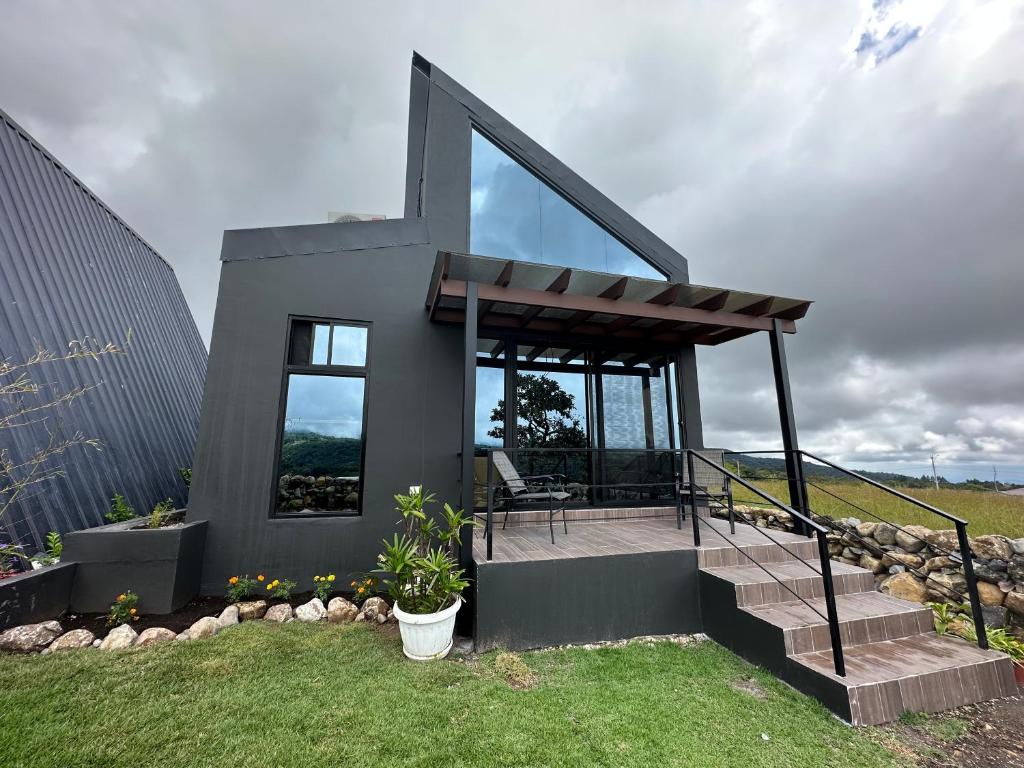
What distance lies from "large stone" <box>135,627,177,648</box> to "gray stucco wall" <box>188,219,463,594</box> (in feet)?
2.84

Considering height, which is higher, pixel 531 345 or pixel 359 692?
pixel 531 345

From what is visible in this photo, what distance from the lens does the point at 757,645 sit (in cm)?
291

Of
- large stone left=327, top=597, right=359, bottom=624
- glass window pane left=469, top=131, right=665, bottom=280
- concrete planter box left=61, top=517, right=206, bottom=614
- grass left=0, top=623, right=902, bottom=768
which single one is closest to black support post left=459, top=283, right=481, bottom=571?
grass left=0, top=623, right=902, bottom=768

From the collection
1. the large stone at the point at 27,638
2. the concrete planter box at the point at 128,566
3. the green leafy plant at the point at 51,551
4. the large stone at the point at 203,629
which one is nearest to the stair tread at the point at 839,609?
the large stone at the point at 203,629

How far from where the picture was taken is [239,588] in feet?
12.8

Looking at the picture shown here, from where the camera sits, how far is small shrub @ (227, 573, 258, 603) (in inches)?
153

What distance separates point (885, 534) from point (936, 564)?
0.53 metres

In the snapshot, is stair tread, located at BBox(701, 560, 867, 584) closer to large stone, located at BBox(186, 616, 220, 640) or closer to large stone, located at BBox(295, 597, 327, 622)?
large stone, located at BBox(295, 597, 327, 622)

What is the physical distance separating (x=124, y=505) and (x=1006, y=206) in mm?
12393

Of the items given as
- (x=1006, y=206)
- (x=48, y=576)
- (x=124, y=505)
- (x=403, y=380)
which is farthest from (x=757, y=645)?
(x=1006, y=206)

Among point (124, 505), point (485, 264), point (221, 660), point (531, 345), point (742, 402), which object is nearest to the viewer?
point (221, 660)

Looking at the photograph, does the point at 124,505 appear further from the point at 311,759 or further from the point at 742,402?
the point at 742,402

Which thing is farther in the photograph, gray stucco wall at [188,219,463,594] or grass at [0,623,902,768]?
gray stucco wall at [188,219,463,594]

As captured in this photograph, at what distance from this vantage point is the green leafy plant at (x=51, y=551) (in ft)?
11.2
